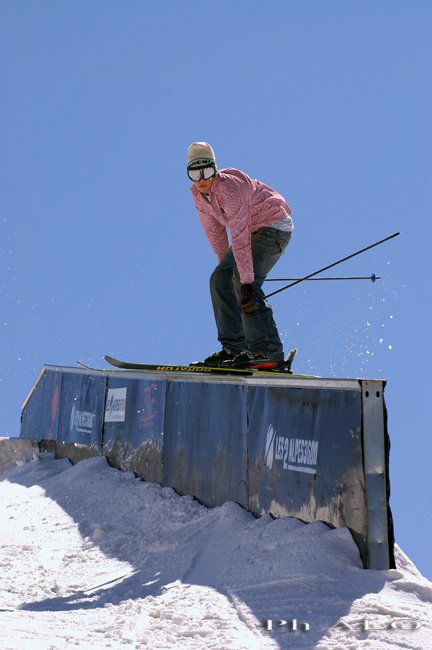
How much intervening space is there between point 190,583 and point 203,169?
4.21 metres

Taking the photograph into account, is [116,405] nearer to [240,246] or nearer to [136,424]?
[136,424]

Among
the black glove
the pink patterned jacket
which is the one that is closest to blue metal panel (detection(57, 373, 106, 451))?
the pink patterned jacket

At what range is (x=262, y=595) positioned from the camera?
15.9 feet

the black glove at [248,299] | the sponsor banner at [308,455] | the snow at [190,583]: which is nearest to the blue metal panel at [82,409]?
the snow at [190,583]

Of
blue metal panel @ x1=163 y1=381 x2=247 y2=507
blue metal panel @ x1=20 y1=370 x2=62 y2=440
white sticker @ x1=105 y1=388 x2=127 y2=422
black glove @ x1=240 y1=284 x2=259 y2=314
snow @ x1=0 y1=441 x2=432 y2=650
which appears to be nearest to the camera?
snow @ x1=0 y1=441 x2=432 y2=650

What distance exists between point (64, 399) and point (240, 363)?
465 cm

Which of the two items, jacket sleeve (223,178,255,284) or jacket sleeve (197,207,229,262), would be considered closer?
jacket sleeve (223,178,255,284)

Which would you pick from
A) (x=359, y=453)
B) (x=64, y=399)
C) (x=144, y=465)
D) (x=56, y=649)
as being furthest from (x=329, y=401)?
(x=64, y=399)

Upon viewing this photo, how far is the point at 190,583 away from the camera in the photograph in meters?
5.39

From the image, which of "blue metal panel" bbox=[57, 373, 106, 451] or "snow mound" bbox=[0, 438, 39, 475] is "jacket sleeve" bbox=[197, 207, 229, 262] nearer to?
"blue metal panel" bbox=[57, 373, 106, 451]

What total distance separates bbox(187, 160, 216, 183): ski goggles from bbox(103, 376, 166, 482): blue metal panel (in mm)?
1969

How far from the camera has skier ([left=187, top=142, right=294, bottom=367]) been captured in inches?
327

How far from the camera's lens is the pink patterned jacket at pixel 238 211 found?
830cm

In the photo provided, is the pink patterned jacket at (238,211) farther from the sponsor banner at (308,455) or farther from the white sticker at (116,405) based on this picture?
the sponsor banner at (308,455)
